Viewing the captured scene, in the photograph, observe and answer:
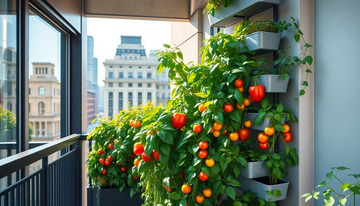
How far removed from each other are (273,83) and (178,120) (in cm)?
52

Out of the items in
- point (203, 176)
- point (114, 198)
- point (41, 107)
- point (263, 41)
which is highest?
point (263, 41)

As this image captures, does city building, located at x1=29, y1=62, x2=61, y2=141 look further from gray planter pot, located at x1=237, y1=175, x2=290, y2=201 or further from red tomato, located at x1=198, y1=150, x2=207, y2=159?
gray planter pot, located at x1=237, y1=175, x2=290, y2=201

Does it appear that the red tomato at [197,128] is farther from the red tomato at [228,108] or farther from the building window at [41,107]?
the building window at [41,107]

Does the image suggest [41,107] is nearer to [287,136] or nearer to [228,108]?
[228,108]

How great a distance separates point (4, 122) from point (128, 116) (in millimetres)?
983

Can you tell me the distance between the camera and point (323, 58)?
1.31m

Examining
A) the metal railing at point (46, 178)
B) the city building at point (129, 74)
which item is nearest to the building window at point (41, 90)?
the metal railing at point (46, 178)

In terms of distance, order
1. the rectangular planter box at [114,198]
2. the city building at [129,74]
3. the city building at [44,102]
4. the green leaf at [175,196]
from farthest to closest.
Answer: the city building at [129,74], the rectangular planter box at [114,198], the city building at [44,102], the green leaf at [175,196]

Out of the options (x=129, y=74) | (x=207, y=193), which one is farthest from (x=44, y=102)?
(x=129, y=74)

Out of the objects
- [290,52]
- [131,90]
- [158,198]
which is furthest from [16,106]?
[131,90]

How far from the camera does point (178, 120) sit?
54.3 inches

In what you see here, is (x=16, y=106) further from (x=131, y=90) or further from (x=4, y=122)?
(x=131, y=90)

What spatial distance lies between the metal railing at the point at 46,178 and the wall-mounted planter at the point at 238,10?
1367 millimetres

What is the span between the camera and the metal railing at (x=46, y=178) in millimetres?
1225
